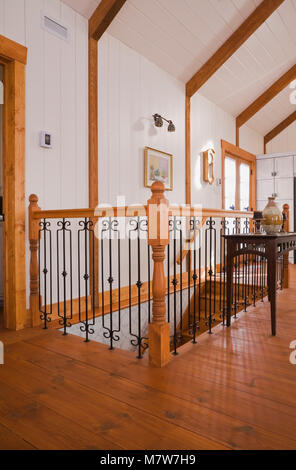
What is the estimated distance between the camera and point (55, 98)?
3.04 metres

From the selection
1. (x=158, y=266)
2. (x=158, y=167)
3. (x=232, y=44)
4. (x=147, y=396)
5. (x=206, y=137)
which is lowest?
(x=147, y=396)

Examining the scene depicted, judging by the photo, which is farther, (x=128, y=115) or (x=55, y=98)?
(x=128, y=115)

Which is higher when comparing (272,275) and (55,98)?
(55,98)

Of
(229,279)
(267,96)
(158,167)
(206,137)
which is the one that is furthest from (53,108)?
(267,96)

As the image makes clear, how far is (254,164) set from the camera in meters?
7.20

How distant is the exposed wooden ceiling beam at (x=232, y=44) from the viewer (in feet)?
13.8

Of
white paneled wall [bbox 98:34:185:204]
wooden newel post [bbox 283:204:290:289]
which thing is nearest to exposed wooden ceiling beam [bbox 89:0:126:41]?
white paneled wall [bbox 98:34:185:204]

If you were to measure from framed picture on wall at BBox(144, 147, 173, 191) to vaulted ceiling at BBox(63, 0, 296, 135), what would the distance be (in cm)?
119

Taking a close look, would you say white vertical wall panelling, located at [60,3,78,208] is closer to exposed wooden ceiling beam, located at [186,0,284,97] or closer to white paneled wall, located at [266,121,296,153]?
→ exposed wooden ceiling beam, located at [186,0,284,97]

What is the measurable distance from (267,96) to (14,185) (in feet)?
17.0

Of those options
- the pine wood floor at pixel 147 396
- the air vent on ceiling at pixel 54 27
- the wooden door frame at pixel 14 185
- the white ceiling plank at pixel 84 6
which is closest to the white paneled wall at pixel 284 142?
the white ceiling plank at pixel 84 6

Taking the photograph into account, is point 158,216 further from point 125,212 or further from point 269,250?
point 269,250

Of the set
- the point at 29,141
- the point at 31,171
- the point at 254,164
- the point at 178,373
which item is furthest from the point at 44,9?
the point at 254,164

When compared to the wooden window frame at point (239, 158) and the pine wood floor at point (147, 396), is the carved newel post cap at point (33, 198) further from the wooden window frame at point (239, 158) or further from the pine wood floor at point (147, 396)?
the wooden window frame at point (239, 158)
